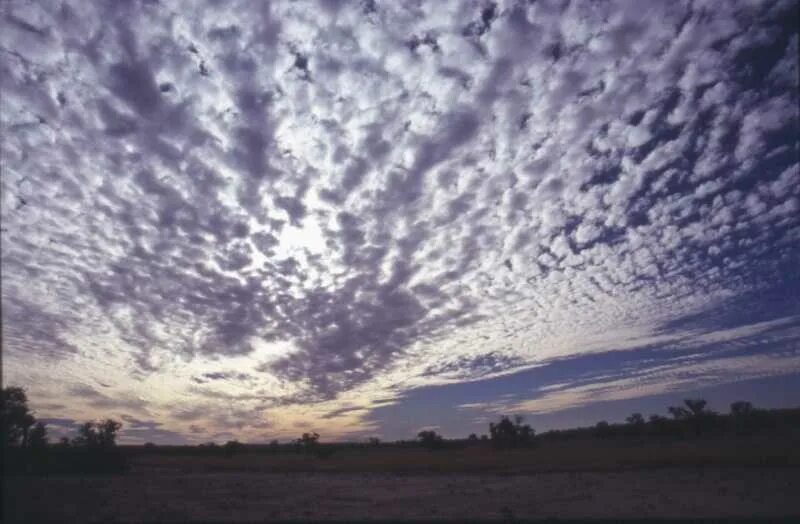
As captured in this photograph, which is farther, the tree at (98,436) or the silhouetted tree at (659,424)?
→ the silhouetted tree at (659,424)

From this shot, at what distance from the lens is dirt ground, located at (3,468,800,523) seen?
1694 centimetres

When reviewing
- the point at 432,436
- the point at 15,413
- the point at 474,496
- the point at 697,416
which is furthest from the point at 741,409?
the point at 15,413

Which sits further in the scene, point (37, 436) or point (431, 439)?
point (431, 439)

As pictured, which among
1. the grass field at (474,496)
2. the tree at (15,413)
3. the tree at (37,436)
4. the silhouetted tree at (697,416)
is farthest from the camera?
the silhouetted tree at (697,416)

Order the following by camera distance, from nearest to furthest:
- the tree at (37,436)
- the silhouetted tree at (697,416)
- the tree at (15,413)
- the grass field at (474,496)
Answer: the grass field at (474,496)
the tree at (15,413)
the tree at (37,436)
the silhouetted tree at (697,416)

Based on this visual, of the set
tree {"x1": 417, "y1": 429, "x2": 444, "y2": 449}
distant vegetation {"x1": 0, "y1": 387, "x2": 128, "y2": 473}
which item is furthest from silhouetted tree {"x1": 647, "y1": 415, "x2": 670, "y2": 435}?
distant vegetation {"x1": 0, "y1": 387, "x2": 128, "y2": 473}

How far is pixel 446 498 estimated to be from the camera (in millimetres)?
21766

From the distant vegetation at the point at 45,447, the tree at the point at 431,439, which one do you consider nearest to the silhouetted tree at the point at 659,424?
the tree at the point at 431,439

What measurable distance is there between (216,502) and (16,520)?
8.15m

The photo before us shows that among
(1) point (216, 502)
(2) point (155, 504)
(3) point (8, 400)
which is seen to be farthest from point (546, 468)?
(3) point (8, 400)

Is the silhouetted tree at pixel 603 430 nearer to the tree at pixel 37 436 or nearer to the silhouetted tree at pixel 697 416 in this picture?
the silhouetted tree at pixel 697 416

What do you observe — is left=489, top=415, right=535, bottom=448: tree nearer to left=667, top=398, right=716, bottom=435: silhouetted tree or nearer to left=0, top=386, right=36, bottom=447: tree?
left=667, top=398, right=716, bottom=435: silhouetted tree

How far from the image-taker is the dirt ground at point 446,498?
1694 cm

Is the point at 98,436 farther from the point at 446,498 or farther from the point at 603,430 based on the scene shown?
the point at 603,430
